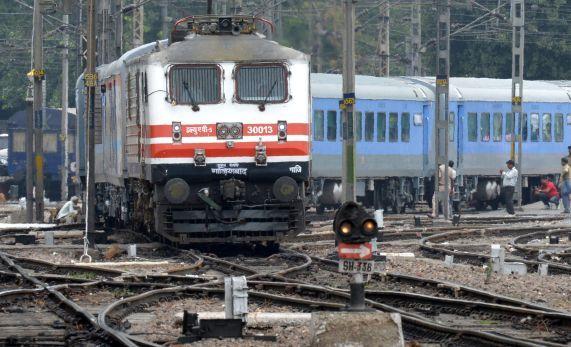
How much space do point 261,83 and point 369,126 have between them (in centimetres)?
1756

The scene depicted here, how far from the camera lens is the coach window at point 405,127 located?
4019cm

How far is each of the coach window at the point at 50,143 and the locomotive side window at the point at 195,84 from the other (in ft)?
129

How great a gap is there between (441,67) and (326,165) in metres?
3.80

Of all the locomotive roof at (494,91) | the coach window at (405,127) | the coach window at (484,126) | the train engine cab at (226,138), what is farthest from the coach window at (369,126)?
the train engine cab at (226,138)

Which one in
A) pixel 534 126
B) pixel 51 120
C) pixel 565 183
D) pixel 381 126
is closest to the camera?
pixel 565 183

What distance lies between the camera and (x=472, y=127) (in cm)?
4238

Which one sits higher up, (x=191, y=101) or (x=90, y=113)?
(x=191, y=101)

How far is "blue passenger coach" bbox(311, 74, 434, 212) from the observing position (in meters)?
37.4

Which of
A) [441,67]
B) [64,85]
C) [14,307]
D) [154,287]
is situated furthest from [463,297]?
[64,85]

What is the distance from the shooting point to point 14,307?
569 inches

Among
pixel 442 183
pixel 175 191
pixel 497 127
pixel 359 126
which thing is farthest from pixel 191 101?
pixel 497 127

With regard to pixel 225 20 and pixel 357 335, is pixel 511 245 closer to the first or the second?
pixel 225 20

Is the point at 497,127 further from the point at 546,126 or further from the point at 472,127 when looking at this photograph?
the point at 546,126

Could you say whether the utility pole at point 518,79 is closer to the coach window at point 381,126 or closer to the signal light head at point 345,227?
the coach window at point 381,126
